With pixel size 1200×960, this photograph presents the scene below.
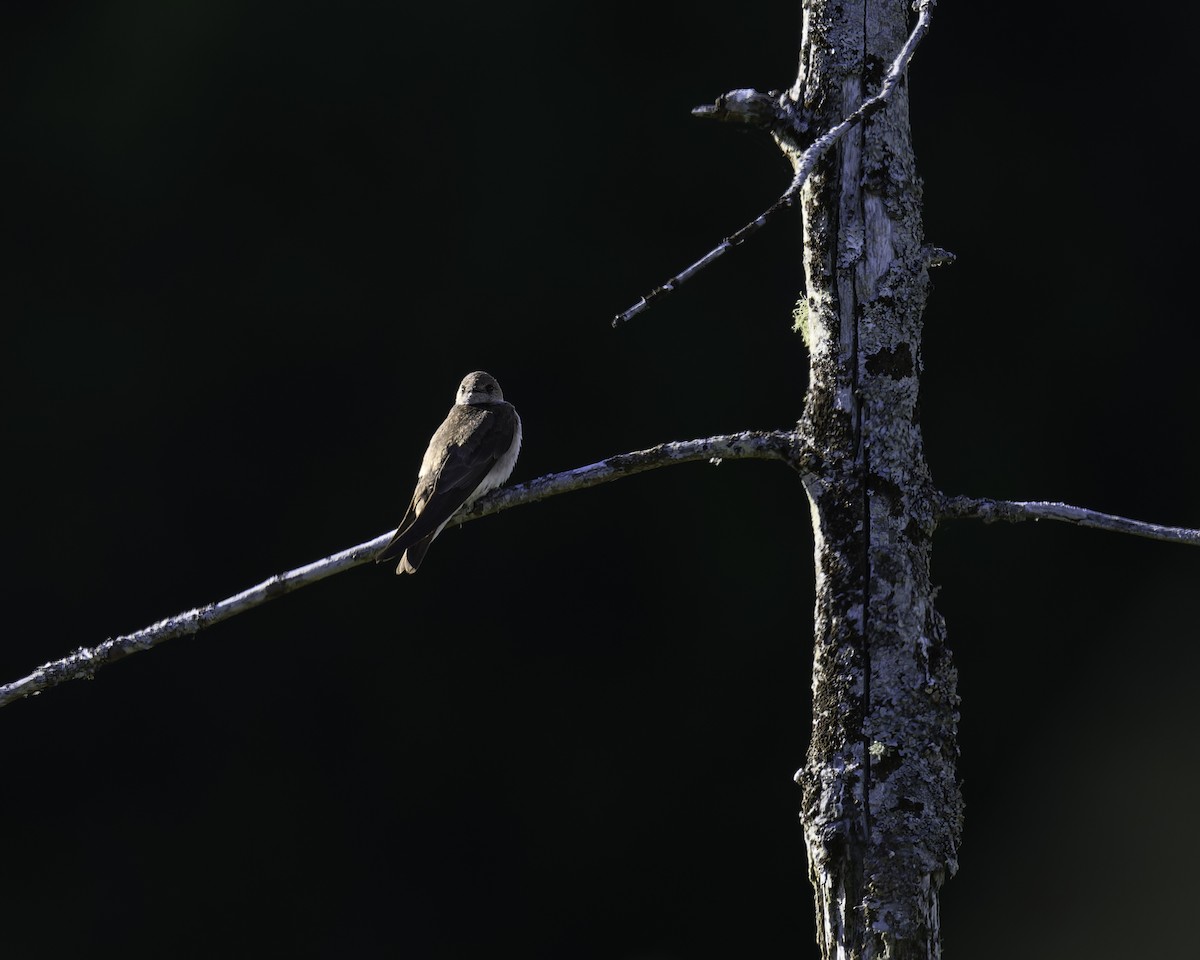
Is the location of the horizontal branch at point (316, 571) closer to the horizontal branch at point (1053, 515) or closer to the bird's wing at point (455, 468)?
the horizontal branch at point (1053, 515)

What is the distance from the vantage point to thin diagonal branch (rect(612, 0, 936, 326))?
6.39 ft

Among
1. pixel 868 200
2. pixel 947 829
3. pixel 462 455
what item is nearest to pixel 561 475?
pixel 868 200

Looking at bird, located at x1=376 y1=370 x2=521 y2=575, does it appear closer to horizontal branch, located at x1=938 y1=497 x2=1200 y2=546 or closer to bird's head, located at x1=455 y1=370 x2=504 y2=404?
bird's head, located at x1=455 y1=370 x2=504 y2=404

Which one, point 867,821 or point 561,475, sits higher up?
point 561,475

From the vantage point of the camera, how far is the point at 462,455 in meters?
3.67

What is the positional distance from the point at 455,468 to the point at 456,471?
18 mm

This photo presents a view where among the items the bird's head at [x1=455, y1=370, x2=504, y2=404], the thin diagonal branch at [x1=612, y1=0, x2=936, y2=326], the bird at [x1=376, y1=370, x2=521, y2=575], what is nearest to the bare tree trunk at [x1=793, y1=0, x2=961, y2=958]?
the thin diagonal branch at [x1=612, y1=0, x2=936, y2=326]

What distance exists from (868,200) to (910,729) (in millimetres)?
876

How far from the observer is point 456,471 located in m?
3.56

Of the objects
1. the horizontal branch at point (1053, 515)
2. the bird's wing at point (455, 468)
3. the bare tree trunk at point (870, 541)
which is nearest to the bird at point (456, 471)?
the bird's wing at point (455, 468)

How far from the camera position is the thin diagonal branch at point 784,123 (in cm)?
195

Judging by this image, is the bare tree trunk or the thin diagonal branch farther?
the bare tree trunk

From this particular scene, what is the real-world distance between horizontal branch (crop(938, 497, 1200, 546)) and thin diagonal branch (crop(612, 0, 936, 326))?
1.96ft

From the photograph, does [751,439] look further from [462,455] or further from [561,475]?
[462,455]
